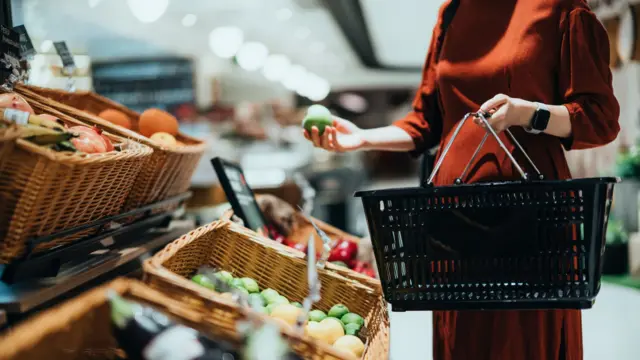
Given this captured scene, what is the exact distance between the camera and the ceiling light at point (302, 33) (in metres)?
9.42

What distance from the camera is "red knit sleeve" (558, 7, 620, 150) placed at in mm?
1445

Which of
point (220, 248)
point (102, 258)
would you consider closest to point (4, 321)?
point (102, 258)

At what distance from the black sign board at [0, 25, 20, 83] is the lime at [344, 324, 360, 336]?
3.51ft

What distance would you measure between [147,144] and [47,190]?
53 centimetres

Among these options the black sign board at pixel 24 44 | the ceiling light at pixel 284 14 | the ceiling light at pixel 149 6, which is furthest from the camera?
the ceiling light at pixel 284 14

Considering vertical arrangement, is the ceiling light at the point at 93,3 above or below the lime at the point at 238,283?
above

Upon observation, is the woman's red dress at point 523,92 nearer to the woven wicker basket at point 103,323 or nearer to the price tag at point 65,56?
the woven wicker basket at point 103,323

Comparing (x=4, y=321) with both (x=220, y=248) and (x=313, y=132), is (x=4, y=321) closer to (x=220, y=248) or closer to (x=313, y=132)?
(x=220, y=248)

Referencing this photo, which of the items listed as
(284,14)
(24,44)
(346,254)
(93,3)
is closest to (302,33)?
(284,14)

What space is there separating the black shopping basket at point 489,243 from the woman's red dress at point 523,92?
0.23 m

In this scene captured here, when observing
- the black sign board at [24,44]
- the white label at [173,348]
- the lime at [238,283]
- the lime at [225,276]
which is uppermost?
the black sign board at [24,44]

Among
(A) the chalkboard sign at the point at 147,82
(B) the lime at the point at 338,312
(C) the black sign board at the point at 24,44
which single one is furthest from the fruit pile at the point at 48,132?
(A) the chalkboard sign at the point at 147,82

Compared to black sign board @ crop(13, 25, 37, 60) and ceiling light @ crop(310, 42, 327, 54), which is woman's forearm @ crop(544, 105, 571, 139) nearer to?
black sign board @ crop(13, 25, 37, 60)

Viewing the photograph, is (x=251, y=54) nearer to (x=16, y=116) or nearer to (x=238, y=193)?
(x=238, y=193)
